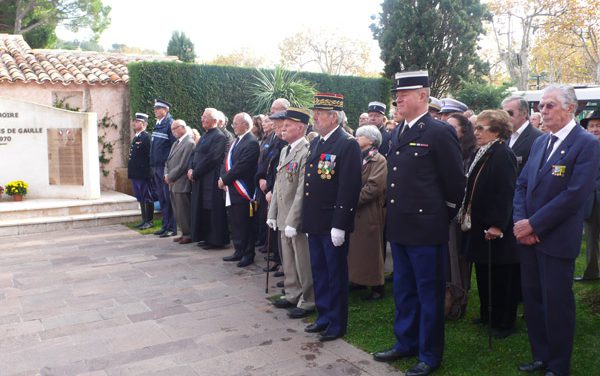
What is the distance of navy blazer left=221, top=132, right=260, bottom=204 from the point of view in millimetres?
7238

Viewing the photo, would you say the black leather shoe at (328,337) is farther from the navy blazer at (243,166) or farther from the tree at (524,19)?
the tree at (524,19)

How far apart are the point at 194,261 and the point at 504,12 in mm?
27474

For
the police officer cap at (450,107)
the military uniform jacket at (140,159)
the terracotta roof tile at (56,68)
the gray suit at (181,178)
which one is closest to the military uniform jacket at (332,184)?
the police officer cap at (450,107)

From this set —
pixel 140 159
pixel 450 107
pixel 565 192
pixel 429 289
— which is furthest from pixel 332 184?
pixel 140 159

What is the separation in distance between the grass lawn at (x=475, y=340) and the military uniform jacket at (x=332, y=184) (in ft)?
3.27

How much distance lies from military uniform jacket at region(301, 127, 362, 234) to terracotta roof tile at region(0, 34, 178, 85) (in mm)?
10862

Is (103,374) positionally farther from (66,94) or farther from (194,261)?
(66,94)

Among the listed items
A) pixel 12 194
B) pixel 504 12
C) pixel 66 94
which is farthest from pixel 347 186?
pixel 504 12

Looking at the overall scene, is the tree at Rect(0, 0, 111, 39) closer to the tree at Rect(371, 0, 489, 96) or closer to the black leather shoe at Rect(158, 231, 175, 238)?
the tree at Rect(371, 0, 489, 96)

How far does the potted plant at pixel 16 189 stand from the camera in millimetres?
Answer: 11036

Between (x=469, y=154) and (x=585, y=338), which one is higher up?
(x=469, y=154)

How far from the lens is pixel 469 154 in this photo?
500cm

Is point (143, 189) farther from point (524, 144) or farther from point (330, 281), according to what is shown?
point (524, 144)

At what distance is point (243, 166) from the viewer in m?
7.23
